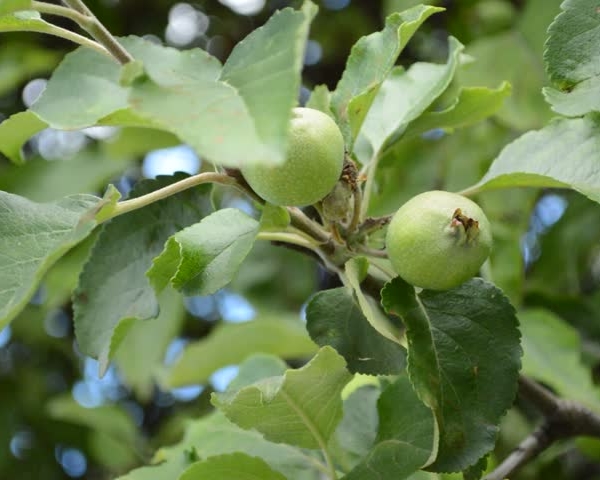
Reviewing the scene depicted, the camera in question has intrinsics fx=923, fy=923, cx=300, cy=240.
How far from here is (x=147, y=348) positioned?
2.03 meters

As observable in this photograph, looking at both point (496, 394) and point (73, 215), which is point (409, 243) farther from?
point (73, 215)

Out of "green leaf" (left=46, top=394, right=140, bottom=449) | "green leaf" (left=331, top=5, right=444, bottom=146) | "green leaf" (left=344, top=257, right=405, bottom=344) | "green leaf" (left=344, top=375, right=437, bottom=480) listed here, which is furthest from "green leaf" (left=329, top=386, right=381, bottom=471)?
"green leaf" (left=46, top=394, right=140, bottom=449)

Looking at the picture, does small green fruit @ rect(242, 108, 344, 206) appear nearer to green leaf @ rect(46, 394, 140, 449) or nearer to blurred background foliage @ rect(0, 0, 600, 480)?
blurred background foliage @ rect(0, 0, 600, 480)

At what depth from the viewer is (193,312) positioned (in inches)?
104

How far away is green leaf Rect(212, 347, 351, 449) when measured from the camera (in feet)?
2.60

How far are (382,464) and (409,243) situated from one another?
22cm

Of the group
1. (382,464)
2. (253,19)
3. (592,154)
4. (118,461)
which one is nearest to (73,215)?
(382,464)

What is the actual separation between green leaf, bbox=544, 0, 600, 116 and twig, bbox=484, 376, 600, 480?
367mm

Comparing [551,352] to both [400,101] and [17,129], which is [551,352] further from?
[17,129]

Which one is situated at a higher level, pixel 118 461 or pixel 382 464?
pixel 382 464

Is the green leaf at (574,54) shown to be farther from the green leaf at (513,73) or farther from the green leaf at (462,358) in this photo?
the green leaf at (513,73)

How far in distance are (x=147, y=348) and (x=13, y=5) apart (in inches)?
53.9

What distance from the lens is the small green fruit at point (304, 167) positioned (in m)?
0.74

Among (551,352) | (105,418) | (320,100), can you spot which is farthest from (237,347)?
(320,100)
